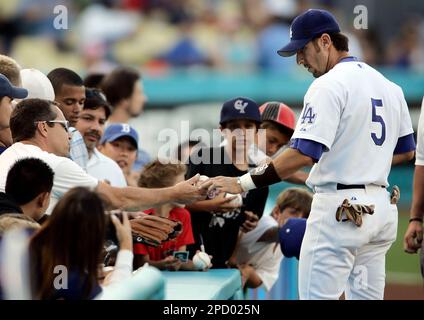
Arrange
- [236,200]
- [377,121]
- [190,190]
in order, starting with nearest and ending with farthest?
[377,121], [190,190], [236,200]

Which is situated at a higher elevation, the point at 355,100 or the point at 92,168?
the point at 355,100

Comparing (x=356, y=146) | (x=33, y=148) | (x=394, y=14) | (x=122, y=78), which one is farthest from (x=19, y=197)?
(x=394, y=14)

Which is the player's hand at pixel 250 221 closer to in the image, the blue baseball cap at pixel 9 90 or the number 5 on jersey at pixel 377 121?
the number 5 on jersey at pixel 377 121

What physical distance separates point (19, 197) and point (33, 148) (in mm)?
541

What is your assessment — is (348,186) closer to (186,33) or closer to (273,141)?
(273,141)

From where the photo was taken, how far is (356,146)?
17.6 feet

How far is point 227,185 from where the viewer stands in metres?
5.64

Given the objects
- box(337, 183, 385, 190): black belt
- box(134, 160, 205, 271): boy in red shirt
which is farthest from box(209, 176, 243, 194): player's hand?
box(134, 160, 205, 271): boy in red shirt

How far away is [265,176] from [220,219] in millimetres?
1660

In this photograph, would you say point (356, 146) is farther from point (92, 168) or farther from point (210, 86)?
point (210, 86)

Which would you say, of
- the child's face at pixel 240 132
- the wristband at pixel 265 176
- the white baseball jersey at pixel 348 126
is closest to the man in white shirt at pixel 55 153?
the wristband at pixel 265 176

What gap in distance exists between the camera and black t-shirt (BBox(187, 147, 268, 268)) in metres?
6.87

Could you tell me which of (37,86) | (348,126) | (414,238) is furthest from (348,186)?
(37,86)

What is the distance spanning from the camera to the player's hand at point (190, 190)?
18.7 ft
